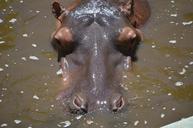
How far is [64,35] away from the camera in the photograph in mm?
7664

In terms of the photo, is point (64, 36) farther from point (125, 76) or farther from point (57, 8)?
point (125, 76)

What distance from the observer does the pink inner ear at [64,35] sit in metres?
7.65

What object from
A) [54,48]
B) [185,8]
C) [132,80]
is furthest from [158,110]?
[185,8]

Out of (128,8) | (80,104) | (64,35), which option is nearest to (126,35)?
(128,8)

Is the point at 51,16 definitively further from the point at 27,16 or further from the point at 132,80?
the point at 132,80

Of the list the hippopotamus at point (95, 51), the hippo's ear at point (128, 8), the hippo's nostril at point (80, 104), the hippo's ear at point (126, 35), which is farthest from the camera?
the hippo's ear at point (128, 8)

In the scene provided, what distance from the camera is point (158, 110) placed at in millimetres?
7180

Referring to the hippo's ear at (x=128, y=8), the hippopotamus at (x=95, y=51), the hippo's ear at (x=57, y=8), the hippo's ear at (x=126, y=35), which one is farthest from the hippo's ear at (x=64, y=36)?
the hippo's ear at (x=128, y=8)

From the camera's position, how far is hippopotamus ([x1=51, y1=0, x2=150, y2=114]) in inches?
275

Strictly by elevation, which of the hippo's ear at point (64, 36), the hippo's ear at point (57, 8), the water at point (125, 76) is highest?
the hippo's ear at point (57, 8)

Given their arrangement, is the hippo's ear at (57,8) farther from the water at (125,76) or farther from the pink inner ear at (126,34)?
the pink inner ear at (126,34)

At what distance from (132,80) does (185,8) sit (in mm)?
2551

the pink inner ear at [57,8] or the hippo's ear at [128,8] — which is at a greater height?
the pink inner ear at [57,8]

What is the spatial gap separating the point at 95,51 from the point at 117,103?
36.5 inches
